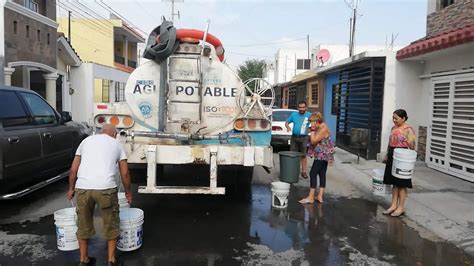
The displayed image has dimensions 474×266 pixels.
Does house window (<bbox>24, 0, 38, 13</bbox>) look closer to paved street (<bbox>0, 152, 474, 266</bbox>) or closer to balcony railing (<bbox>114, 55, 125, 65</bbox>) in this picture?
paved street (<bbox>0, 152, 474, 266</bbox>)

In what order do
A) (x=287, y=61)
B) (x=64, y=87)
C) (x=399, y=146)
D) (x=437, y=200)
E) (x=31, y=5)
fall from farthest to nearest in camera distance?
1. (x=287, y=61)
2. (x=64, y=87)
3. (x=31, y=5)
4. (x=437, y=200)
5. (x=399, y=146)

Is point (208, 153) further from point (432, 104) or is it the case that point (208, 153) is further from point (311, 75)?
point (311, 75)

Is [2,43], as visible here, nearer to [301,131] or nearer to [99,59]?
[301,131]

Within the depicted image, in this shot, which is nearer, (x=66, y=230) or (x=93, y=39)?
(x=66, y=230)

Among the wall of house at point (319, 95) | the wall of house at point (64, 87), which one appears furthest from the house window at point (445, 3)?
the wall of house at point (64, 87)

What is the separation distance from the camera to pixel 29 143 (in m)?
6.56

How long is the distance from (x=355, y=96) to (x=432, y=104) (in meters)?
3.20

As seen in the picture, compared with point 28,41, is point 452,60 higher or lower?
lower

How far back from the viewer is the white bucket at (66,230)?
4.64 m

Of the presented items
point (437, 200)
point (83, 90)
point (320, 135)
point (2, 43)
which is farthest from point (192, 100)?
point (83, 90)

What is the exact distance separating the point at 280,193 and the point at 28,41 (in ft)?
46.5

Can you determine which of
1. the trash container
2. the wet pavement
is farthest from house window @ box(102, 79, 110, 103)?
the trash container

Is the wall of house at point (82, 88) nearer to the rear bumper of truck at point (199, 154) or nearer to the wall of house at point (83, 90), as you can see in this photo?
the wall of house at point (83, 90)

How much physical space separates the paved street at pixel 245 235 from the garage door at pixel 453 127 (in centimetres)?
284
